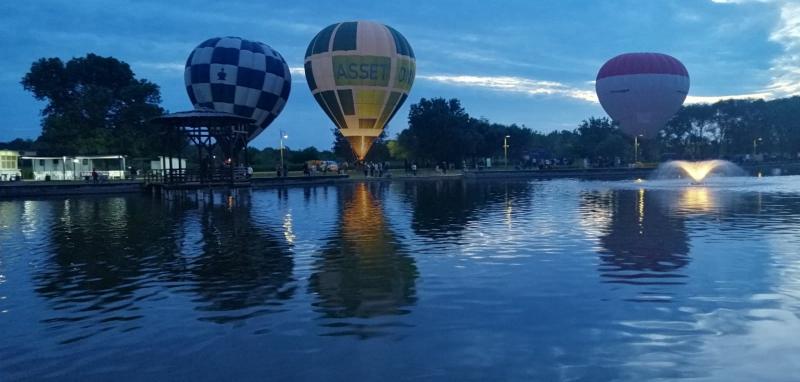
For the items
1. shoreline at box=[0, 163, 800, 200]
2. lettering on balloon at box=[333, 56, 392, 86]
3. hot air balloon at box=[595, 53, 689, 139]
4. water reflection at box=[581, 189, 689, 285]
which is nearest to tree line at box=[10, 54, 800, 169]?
shoreline at box=[0, 163, 800, 200]

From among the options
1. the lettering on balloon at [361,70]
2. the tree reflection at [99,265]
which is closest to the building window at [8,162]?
the lettering on balloon at [361,70]

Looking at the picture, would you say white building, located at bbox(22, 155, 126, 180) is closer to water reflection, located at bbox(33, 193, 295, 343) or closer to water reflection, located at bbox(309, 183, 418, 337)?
water reflection, located at bbox(33, 193, 295, 343)

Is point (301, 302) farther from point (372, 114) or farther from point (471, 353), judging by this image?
point (372, 114)

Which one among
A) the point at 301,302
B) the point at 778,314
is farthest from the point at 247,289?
the point at 778,314

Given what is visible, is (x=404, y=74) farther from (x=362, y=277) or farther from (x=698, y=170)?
(x=362, y=277)

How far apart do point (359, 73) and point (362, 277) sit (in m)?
50.4

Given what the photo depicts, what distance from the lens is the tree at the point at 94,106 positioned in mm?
60094

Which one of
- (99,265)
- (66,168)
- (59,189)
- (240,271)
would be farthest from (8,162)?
(240,271)

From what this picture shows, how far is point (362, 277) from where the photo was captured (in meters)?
11.6

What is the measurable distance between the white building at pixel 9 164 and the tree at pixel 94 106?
10.2ft

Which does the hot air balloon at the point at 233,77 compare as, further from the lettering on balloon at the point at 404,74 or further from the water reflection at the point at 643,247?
the water reflection at the point at 643,247

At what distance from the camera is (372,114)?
63344 millimetres

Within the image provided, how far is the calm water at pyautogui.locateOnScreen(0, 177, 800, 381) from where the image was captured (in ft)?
22.0

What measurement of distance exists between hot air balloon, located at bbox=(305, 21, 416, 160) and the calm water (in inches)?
1704
